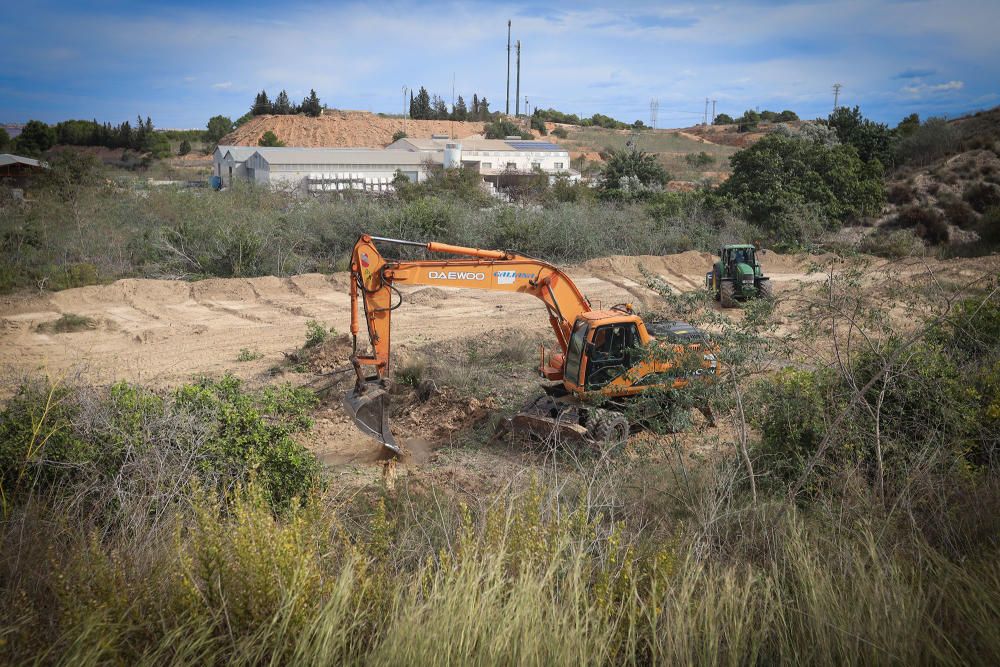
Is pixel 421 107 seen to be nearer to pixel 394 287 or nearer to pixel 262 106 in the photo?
pixel 262 106

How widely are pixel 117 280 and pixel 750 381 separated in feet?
60.5

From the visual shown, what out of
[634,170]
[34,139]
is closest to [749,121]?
[634,170]

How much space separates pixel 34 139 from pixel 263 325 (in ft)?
110

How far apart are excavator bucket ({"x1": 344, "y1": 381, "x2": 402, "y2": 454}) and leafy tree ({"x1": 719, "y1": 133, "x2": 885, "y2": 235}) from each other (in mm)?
23626

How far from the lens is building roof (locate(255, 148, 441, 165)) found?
47.9 meters

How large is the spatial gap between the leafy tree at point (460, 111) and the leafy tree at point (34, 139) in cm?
6266

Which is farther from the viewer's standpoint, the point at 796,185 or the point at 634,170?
the point at 634,170

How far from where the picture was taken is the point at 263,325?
17.8 metres

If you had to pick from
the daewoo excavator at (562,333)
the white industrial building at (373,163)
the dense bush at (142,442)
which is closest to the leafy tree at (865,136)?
the white industrial building at (373,163)

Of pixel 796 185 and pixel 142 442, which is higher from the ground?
pixel 796 185

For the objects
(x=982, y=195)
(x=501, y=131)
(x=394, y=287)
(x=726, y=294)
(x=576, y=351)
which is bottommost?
(x=726, y=294)

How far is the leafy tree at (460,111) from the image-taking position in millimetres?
101000

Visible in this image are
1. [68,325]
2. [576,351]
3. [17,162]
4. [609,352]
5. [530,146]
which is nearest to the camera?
[609,352]

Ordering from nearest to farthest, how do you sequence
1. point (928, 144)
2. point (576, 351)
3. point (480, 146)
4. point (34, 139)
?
point (576, 351), point (34, 139), point (928, 144), point (480, 146)
